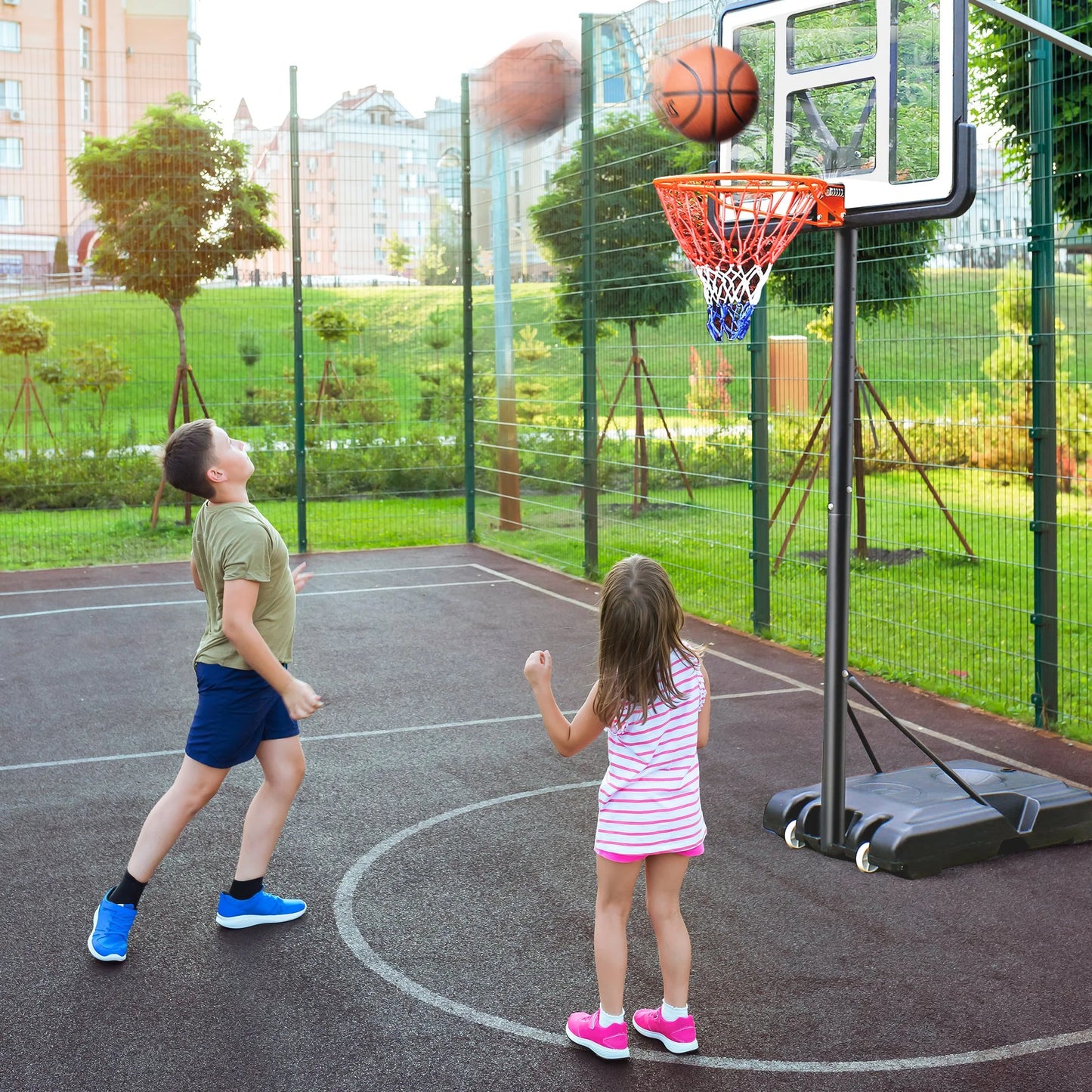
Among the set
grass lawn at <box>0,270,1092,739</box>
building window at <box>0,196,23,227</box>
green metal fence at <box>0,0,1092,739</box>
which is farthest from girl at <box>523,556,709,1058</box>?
building window at <box>0,196,23,227</box>

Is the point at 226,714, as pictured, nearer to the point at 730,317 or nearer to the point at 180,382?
the point at 730,317

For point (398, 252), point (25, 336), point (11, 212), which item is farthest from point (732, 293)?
point (25, 336)

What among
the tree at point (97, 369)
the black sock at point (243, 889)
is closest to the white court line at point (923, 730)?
the black sock at point (243, 889)

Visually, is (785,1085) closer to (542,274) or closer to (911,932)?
(911,932)

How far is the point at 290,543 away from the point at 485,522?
1963 millimetres

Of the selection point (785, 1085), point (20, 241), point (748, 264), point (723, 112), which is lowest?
point (785, 1085)

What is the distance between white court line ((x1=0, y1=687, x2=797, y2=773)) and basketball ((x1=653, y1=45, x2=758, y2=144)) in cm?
300

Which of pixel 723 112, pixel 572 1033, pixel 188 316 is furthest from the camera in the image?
pixel 188 316

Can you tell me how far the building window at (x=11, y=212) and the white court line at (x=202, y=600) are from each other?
5261mm

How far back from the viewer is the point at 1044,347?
625cm

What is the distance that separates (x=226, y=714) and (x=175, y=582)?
7.66 meters

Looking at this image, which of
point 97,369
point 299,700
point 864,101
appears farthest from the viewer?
point 97,369

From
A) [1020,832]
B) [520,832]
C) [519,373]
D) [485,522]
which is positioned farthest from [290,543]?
[1020,832]

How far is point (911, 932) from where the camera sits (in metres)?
4.16
